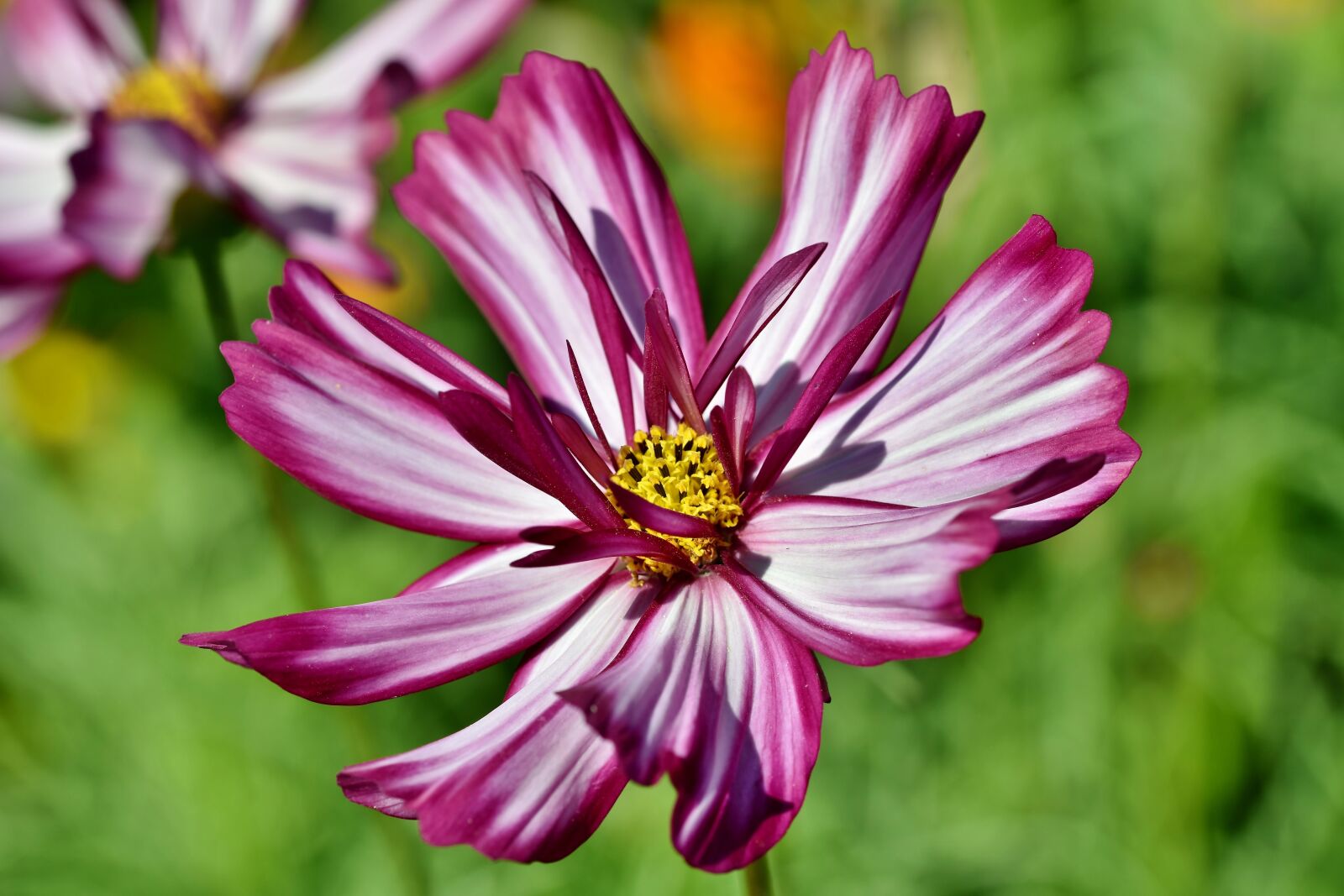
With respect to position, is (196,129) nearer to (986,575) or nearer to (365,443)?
(365,443)

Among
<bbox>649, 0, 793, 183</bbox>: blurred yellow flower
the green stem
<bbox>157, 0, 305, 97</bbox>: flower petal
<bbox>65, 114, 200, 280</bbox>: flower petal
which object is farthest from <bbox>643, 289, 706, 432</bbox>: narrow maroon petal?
<bbox>649, 0, 793, 183</bbox>: blurred yellow flower

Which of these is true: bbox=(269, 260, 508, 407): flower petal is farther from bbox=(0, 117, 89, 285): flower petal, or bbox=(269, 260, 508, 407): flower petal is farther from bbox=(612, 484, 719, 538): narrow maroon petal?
bbox=(0, 117, 89, 285): flower petal

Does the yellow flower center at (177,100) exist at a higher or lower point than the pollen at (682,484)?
higher

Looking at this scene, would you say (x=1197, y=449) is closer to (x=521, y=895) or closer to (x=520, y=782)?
(x=521, y=895)

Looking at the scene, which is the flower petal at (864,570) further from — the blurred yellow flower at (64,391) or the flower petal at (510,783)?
the blurred yellow flower at (64,391)

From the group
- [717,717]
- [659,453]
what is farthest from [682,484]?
[717,717]

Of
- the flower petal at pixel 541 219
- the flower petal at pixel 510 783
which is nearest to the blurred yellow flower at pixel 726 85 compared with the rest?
the flower petal at pixel 541 219

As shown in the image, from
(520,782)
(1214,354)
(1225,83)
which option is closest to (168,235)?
(520,782)
